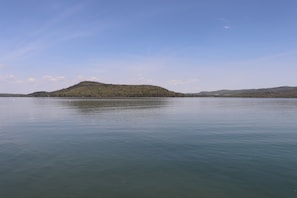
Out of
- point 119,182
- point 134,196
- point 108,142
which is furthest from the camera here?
point 108,142

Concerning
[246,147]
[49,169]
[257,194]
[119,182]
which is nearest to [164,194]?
[119,182]

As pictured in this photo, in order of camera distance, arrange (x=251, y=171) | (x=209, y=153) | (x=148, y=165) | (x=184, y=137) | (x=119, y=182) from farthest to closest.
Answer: (x=184, y=137) → (x=209, y=153) → (x=148, y=165) → (x=251, y=171) → (x=119, y=182)

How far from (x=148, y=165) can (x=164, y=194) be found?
446cm

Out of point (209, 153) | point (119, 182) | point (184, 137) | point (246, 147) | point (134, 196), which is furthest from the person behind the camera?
point (184, 137)

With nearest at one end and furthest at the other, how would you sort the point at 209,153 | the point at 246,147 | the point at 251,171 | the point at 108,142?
1. the point at 251,171
2. the point at 209,153
3. the point at 246,147
4. the point at 108,142

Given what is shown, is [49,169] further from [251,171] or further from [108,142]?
[251,171]

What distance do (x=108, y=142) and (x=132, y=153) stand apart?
4901 millimetres

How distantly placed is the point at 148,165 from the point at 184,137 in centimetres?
1020

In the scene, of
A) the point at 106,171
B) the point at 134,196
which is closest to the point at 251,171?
the point at 134,196

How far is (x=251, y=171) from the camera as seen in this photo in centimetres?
1470

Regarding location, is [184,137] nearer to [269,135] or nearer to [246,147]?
A: [246,147]

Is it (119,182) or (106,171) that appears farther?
(106,171)

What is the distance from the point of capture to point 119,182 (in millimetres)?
13062

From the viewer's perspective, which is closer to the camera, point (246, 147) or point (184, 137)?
point (246, 147)
